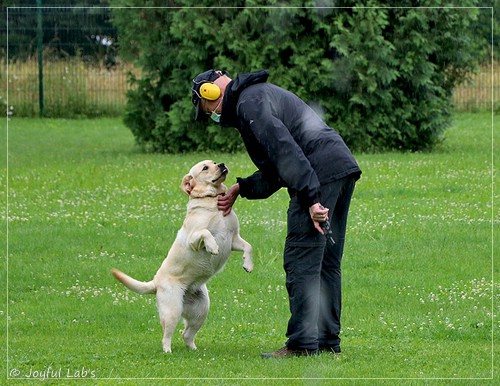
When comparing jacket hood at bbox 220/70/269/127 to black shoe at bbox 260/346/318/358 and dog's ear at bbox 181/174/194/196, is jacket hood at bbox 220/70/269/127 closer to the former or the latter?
dog's ear at bbox 181/174/194/196

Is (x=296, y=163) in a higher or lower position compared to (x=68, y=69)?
higher

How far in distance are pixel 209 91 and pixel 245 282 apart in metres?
3.65

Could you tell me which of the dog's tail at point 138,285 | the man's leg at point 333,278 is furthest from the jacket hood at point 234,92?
the dog's tail at point 138,285

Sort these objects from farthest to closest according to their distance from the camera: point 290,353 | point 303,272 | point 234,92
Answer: point 290,353
point 303,272
point 234,92

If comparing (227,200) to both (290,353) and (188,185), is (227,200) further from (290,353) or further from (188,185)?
(290,353)

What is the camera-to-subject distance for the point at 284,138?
6.56 metres

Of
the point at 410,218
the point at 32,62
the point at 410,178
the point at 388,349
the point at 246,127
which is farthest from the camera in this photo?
the point at 32,62

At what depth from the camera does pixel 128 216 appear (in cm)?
1362

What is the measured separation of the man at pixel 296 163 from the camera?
657 centimetres

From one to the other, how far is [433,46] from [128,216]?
9458 mm

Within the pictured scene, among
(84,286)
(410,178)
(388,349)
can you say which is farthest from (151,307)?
(410,178)

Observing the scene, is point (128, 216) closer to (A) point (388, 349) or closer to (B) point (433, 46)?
(A) point (388, 349)

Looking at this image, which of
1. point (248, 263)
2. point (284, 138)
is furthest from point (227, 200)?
point (284, 138)

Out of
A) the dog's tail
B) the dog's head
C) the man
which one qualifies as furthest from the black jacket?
the dog's tail
